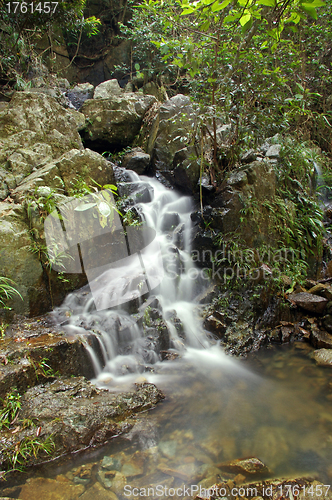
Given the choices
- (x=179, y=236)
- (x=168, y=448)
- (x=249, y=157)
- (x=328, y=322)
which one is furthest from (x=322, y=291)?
(x=168, y=448)

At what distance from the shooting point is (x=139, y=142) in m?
9.19

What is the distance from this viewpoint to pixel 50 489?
87.3 inches

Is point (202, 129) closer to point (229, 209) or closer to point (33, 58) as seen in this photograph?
point (229, 209)

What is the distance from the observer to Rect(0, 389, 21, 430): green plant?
2701mm

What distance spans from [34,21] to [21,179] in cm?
486

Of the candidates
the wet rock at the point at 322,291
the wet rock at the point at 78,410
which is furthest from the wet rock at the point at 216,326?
the wet rock at the point at 322,291

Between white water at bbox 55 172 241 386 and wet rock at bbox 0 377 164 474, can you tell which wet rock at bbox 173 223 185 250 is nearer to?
white water at bbox 55 172 241 386

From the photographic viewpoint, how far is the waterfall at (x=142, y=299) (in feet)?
13.1

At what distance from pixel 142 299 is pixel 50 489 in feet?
9.31

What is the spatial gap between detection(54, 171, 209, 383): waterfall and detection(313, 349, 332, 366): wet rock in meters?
1.65

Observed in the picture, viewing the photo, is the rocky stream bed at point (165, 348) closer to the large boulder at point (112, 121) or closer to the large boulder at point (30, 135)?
the large boulder at point (30, 135)

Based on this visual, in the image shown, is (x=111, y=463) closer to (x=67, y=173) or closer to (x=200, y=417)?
(x=200, y=417)

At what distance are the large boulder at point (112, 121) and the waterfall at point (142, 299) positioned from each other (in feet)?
9.29

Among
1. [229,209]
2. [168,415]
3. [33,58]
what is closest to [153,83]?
[33,58]
